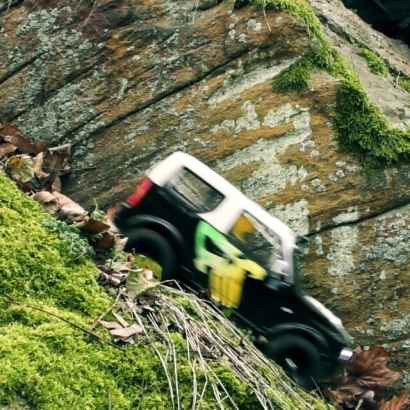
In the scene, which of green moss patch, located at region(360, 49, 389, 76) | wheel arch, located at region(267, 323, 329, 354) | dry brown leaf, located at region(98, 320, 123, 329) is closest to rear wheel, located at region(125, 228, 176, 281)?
wheel arch, located at region(267, 323, 329, 354)

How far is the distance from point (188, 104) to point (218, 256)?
1.82m

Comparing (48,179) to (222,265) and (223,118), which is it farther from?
(222,265)

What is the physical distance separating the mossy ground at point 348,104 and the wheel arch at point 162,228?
183cm

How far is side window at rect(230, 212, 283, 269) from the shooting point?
5098 mm

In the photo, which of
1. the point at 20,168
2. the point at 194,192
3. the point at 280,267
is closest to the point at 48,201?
the point at 20,168

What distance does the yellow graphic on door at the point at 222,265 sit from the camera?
4.91 meters

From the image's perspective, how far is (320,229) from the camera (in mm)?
5922

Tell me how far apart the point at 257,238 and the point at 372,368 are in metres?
1.41

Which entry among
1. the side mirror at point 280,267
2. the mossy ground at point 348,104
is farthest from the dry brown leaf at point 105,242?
the mossy ground at point 348,104

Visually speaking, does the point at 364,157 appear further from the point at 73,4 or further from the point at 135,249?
the point at 73,4

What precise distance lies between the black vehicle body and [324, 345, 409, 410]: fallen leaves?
35cm

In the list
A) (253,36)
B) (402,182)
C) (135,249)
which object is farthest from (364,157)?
(135,249)

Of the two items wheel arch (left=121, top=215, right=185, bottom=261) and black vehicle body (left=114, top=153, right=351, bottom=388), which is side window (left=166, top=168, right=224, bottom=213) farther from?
wheel arch (left=121, top=215, right=185, bottom=261)

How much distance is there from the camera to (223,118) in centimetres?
617
